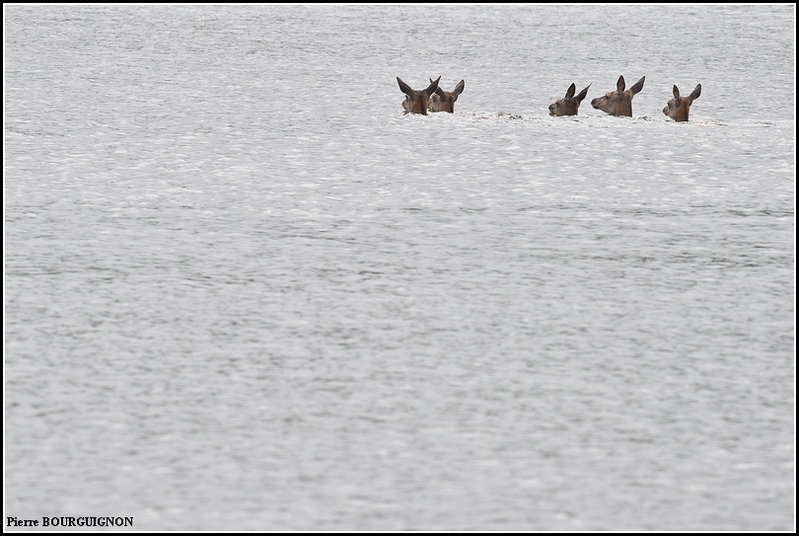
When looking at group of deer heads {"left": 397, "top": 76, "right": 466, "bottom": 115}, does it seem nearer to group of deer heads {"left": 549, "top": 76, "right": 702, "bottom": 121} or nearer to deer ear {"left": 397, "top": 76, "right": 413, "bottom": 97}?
deer ear {"left": 397, "top": 76, "right": 413, "bottom": 97}

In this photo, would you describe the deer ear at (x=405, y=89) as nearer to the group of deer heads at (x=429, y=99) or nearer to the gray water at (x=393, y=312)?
the group of deer heads at (x=429, y=99)

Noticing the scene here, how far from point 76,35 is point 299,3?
461 cm

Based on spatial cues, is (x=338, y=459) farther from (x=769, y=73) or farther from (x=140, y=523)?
(x=769, y=73)

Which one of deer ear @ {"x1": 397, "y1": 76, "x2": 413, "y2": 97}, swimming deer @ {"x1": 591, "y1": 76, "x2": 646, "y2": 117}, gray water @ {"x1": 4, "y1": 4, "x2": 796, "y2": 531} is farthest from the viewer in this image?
swimming deer @ {"x1": 591, "y1": 76, "x2": 646, "y2": 117}

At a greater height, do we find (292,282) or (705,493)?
(292,282)

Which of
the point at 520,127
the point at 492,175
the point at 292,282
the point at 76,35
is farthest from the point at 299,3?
the point at 292,282

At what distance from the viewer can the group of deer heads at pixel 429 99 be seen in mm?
10547

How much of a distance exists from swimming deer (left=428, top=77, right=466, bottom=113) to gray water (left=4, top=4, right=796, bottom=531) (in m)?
0.22

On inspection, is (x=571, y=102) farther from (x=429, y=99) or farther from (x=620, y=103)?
(x=429, y=99)

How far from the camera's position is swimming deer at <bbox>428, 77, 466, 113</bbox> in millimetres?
10742

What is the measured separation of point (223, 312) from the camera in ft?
16.6

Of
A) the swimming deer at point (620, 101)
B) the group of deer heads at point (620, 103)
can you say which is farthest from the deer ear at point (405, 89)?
the swimming deer at point (620, 101)

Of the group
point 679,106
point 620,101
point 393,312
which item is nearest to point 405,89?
point 620,101

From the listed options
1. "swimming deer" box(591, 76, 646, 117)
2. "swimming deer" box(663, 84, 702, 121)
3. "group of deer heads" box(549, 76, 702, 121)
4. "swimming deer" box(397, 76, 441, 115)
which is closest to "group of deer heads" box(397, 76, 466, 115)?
"swimming deer" box(397, 76, 441, 115)
